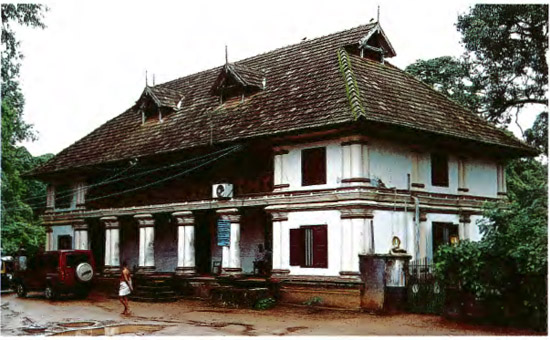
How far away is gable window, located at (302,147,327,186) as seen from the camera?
22.1 m

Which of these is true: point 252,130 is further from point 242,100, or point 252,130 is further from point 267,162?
point 242,100

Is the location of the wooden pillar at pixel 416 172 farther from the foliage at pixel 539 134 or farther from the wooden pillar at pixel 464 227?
the foliage at pixel 539 134

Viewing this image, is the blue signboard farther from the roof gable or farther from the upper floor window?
the upper floor window

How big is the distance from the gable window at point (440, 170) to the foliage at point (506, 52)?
6.88 m

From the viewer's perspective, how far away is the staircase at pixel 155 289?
2519 centimetres

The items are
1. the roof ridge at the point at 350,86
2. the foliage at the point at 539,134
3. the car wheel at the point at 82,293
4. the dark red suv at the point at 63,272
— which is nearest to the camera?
the roof ridge at the point at 350,86

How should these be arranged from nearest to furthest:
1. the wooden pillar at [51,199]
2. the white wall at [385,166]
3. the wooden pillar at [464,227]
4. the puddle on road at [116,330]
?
the puddle on road at [116,330]
the white wall at [385,166]
the wooden pillar at [464,227]
the wooden pillar at [51,199]

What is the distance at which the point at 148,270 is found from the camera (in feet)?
91.6

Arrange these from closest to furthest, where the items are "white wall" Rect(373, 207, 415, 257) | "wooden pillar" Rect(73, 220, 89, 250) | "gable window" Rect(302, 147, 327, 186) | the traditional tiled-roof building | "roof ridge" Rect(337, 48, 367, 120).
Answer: "roof ridge" Rect(337, 48, 367, 120) < "white wall" Rect(373, 207, 415, 257) < the traditional tiled-roof building < "gable window" Rect(302, 147, 327, 186) < "wooden pillar" Rect(73, 220, 89, 250)

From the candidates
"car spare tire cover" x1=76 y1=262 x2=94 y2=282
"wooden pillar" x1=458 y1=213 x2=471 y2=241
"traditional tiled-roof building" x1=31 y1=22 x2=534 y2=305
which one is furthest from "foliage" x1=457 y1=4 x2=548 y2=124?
"car spare tire cover" x1=76 y1=262 x2=94 y2=282

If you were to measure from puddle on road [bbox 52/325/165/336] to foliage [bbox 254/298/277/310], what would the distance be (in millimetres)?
4492

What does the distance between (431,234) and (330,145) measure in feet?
15.3

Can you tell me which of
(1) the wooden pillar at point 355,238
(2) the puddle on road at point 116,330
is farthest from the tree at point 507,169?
(2) the puddle on road at point 116,330

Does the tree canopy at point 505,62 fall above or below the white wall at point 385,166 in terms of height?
above
